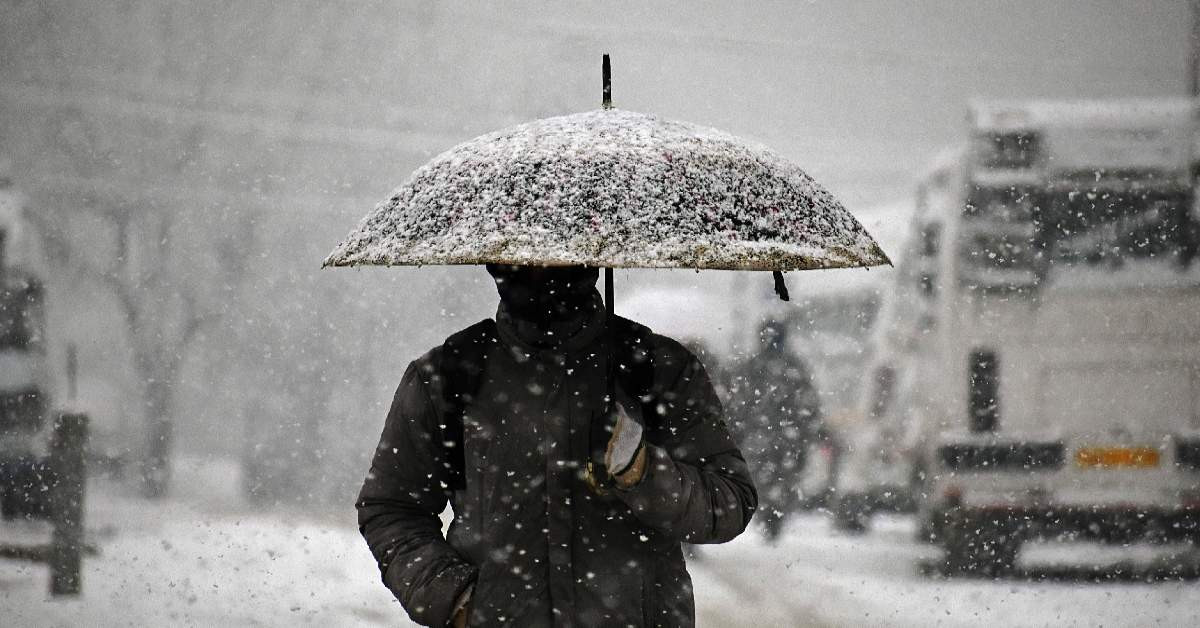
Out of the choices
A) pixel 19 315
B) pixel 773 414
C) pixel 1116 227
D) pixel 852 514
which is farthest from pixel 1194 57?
pixel 19 315

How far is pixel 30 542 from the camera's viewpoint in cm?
932

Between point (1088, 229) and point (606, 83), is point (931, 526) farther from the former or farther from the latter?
point (606, 83)

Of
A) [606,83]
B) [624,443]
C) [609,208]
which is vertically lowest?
[624,443]

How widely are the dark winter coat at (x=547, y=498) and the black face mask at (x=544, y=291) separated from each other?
48 millimetres

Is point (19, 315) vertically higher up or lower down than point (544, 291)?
lower down

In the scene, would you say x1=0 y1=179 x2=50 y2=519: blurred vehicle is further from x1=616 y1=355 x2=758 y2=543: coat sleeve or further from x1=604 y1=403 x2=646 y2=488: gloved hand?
x1=604 y1=403 x2=646 y2=488: gloved hand

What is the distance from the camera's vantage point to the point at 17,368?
35.4 feet

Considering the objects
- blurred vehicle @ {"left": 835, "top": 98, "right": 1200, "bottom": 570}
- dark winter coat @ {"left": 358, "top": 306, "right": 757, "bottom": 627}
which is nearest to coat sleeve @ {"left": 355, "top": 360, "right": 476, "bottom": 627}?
dark winter coat @ {"left": 358, "top": 306, "right": 757, "bottom": 627}

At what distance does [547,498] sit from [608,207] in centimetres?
69

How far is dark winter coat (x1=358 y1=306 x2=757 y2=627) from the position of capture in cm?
286

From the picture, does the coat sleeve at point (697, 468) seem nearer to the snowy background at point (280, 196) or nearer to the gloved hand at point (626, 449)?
the gloved hand at point (626, 449)

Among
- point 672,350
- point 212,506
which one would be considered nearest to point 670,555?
point 672,350

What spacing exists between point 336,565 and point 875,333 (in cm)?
462

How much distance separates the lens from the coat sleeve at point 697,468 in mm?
2764
